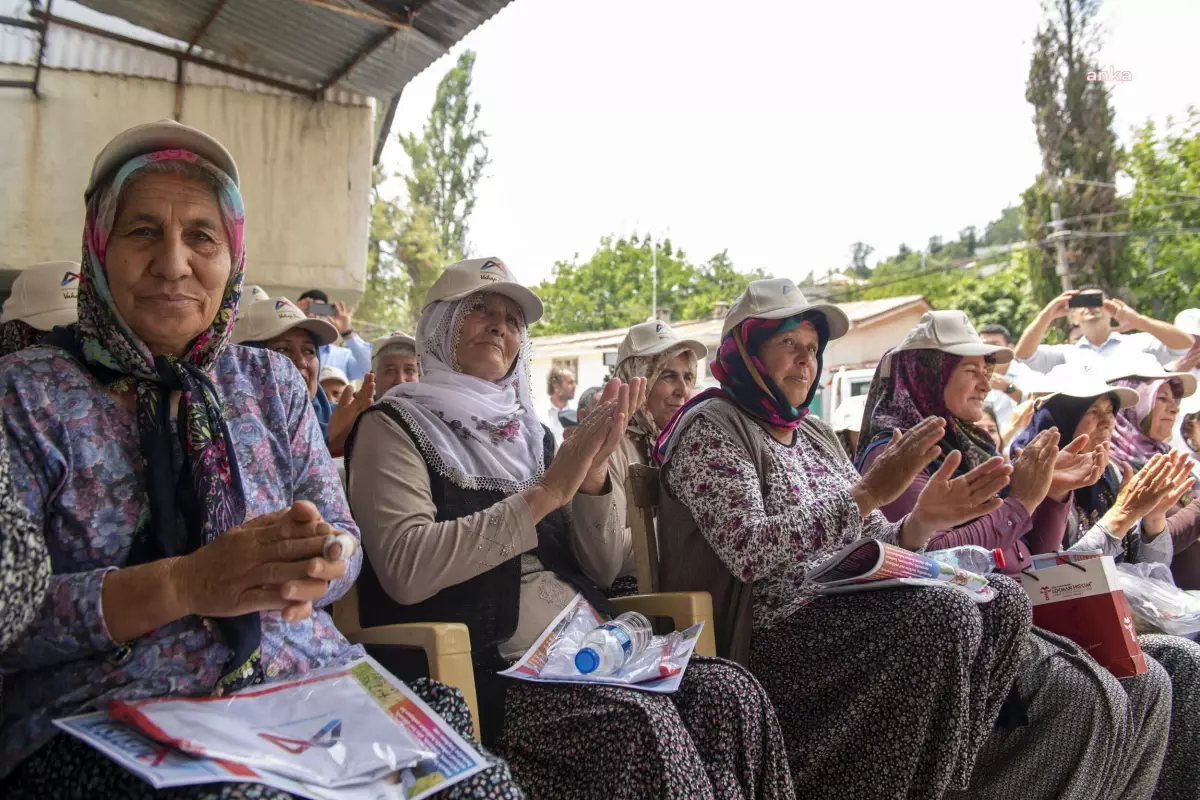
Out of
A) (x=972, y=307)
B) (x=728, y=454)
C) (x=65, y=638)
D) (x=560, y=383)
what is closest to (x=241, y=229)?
(x=65, y=638)

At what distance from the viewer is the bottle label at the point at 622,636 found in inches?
86.8

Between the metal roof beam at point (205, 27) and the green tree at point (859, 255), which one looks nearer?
the metal roof beam at point (205, 27)

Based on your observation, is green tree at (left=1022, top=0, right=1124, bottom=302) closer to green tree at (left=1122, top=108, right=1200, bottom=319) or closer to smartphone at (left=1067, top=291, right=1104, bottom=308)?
green tree at (left=1122, top=108, right=1200, bottom=319)

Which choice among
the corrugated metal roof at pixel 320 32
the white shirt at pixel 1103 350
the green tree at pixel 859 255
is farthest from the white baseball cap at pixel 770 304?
the green tree at pixel 859 255

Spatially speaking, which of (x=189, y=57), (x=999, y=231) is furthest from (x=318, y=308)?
(x=999, y=231)

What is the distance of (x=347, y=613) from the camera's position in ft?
7.11

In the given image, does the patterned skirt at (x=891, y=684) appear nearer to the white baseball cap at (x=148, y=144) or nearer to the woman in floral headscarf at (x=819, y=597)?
the woman in floral headscarf at (x=819, y=597)

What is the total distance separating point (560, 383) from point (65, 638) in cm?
845

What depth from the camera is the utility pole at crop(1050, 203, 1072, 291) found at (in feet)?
65.4

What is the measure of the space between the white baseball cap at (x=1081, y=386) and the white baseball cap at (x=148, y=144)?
3.53m

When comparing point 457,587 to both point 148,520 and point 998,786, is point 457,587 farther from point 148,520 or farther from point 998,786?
point 998,786

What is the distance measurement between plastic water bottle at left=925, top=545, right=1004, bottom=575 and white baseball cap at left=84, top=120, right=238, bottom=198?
2218mm

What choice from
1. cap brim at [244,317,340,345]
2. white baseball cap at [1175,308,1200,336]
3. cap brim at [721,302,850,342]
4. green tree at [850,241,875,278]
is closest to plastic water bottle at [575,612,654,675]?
cap brim at [721,302,850,342]

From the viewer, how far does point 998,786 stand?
2.61 metres
